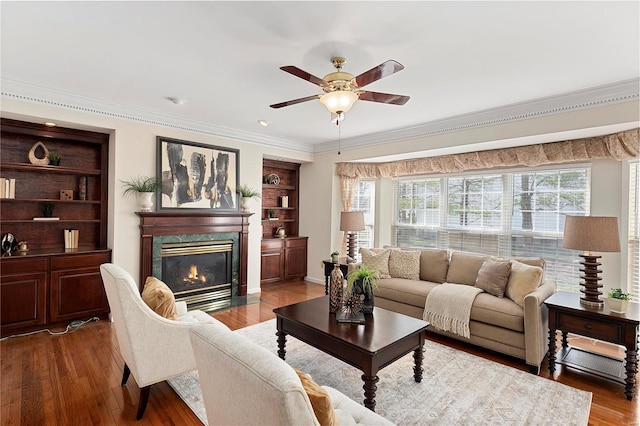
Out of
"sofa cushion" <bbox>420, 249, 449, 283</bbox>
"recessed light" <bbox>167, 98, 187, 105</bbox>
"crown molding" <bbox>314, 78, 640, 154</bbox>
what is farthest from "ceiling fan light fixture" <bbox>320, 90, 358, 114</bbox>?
"sofa cushion" <bbox>420, 249, 449, 283</bbox>

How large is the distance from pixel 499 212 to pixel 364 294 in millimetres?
2849

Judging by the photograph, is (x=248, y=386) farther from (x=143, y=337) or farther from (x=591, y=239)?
(x=591, y=239)

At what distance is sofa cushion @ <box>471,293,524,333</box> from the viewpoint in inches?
118

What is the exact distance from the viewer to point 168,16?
208cm

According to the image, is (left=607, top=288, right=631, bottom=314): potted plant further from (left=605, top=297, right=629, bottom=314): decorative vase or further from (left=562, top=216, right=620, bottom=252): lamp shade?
(left=562, top=216, right=620, bottom=252): lamp shade

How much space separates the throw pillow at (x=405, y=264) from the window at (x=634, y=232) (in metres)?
2.20

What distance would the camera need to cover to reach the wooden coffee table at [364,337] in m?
2.16

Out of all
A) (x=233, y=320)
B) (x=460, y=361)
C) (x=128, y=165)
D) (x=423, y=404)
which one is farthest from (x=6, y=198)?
(x=460, y=361)

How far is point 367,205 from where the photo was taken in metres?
6.02

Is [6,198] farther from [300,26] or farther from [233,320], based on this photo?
[300,26]

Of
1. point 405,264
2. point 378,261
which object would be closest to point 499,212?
point 405,264

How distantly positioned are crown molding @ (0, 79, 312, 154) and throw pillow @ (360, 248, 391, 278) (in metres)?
2.59

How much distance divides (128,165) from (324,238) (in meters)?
3.38

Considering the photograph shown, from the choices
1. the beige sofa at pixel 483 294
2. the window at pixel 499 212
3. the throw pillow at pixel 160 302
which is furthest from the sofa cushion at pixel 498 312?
the throw pillow at pixel 160 302
